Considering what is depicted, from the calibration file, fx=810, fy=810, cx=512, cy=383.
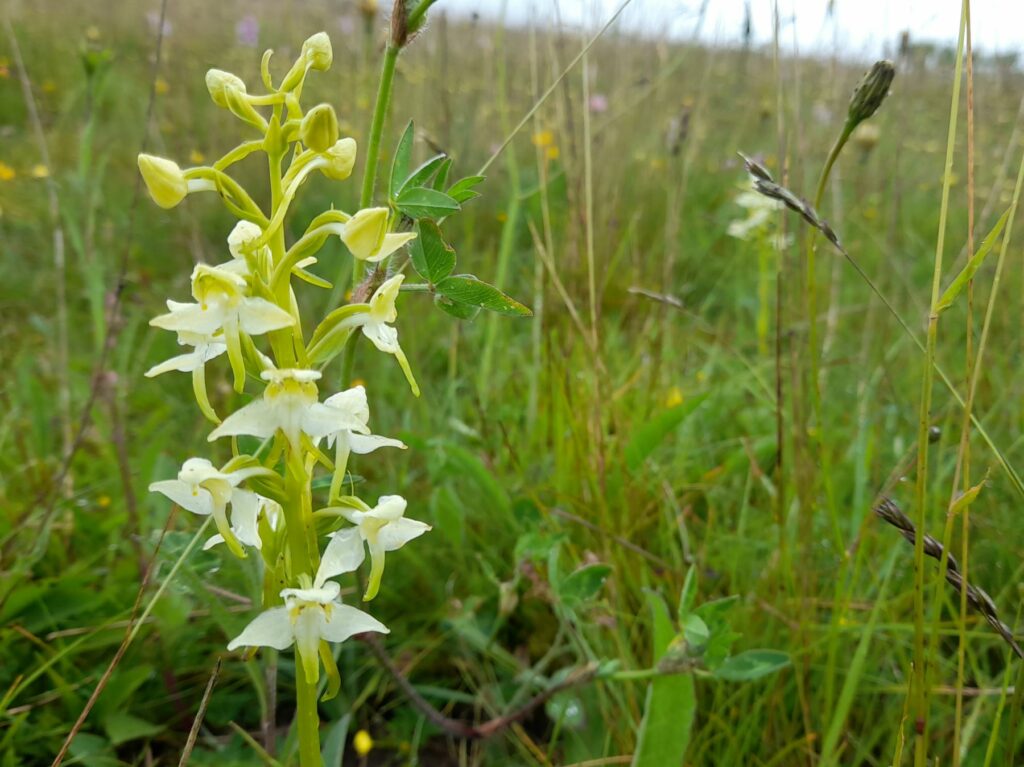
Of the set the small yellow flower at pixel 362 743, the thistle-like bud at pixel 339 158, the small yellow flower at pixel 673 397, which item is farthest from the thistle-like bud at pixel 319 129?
the small yellow flower at pixel 673 397

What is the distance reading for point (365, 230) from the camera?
0.60 metres

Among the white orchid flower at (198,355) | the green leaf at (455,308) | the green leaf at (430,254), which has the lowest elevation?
the white orchid flower at (198,355)

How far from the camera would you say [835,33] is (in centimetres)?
168

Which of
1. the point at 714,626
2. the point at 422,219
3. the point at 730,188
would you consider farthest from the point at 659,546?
the point at 730,188

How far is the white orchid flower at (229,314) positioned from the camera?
578 millimetres

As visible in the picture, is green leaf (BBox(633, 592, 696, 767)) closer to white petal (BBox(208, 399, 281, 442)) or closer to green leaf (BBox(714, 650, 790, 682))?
green leaf (BBox(714, 650, 790, 682))

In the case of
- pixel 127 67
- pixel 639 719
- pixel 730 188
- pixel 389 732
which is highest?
pixel 127 67

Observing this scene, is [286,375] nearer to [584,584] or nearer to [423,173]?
[423,173]

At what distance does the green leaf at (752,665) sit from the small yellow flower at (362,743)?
48cm

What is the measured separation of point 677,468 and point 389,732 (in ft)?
2.19

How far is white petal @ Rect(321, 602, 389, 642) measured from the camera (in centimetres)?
63

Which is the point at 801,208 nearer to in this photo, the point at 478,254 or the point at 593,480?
the point at 593,480

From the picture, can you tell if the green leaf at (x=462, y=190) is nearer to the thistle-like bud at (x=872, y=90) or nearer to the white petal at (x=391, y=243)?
the white petal at (x=391, y=243)

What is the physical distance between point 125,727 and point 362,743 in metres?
0.30
